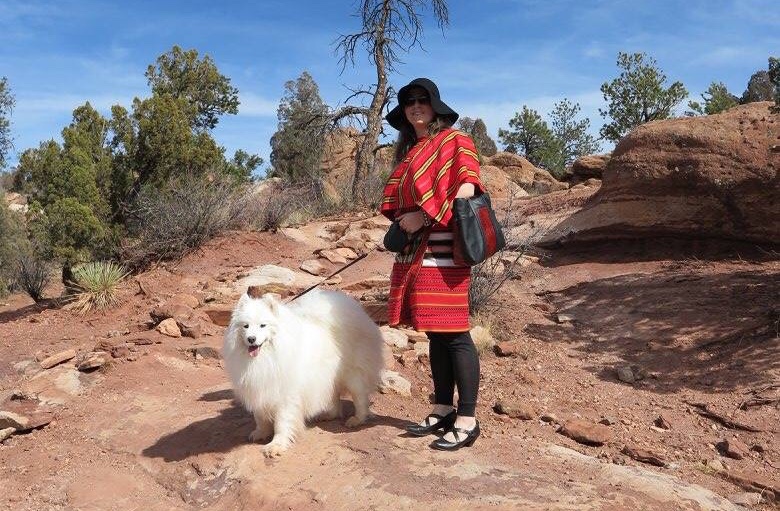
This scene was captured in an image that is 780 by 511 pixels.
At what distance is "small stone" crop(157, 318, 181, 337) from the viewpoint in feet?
24.4

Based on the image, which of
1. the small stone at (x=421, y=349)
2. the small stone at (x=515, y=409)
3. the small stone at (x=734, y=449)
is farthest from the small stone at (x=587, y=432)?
the small stone at (x=421, y=349)

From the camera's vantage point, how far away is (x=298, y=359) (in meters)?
4.41

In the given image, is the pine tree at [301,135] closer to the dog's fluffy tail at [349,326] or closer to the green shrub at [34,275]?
the green shrub at [34,275]

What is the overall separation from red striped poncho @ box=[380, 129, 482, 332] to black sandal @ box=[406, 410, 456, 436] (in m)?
0.71

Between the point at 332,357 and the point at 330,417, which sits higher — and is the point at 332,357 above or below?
above

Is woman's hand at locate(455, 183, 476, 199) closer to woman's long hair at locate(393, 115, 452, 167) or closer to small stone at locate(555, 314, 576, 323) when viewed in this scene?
woman's long hair at locate(393, 115, 452, 167)

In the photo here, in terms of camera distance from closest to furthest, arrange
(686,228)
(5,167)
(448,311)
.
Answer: (448,311)
(686,228)
(5,167)

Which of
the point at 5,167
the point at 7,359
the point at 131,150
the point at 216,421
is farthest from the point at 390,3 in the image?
the point at 5,167

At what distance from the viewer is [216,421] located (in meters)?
5.14

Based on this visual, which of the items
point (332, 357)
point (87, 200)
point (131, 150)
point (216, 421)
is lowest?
point (216, 421)

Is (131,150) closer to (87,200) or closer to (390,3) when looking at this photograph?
(87,200)

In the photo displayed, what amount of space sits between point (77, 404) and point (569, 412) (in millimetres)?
4415

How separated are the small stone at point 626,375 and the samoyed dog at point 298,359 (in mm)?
3070

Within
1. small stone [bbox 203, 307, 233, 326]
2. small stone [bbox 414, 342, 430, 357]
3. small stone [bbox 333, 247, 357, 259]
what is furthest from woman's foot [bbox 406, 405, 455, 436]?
small stone [bbox 333, 247, 357, 259]
